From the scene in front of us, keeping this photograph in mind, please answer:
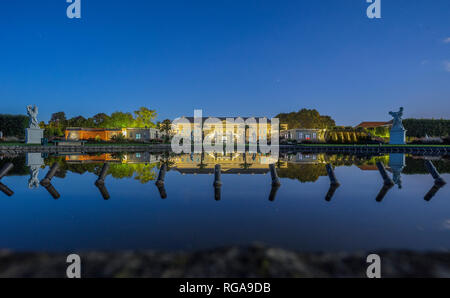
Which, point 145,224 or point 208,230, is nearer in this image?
point 208,230

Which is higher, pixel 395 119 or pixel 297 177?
pixel 395 119

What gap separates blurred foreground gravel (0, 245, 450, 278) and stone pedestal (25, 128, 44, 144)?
174ft

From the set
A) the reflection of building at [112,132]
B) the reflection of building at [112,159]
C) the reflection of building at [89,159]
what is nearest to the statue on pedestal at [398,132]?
the reflection of building at [112,159]

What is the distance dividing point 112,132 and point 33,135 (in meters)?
29.7

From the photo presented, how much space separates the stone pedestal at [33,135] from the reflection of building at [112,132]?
Answer: 2022 centimetres

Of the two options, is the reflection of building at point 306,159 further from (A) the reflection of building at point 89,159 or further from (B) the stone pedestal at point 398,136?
(B) the stone pedestal at point 398,136

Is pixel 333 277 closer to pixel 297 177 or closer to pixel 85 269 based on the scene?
pixel 85 269

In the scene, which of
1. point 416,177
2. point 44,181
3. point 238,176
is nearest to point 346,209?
point 238,176

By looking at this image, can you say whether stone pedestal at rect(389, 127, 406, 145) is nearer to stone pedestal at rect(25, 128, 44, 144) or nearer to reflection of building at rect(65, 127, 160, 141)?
reflection of building at rect(65, 127, 160, 141)

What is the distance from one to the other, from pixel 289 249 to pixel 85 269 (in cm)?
451

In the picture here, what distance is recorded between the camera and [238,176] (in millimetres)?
17234

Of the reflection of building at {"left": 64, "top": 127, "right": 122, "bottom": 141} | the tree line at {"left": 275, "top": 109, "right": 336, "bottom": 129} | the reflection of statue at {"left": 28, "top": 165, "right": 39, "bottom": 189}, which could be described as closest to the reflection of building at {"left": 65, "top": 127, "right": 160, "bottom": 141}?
the reflection of building at {"left": 64, "top": 127, "right": 122, "bottom": 141}

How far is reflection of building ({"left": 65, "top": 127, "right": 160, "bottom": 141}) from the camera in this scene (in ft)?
238

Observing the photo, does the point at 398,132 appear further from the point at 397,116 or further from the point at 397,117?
the point at 397,116
